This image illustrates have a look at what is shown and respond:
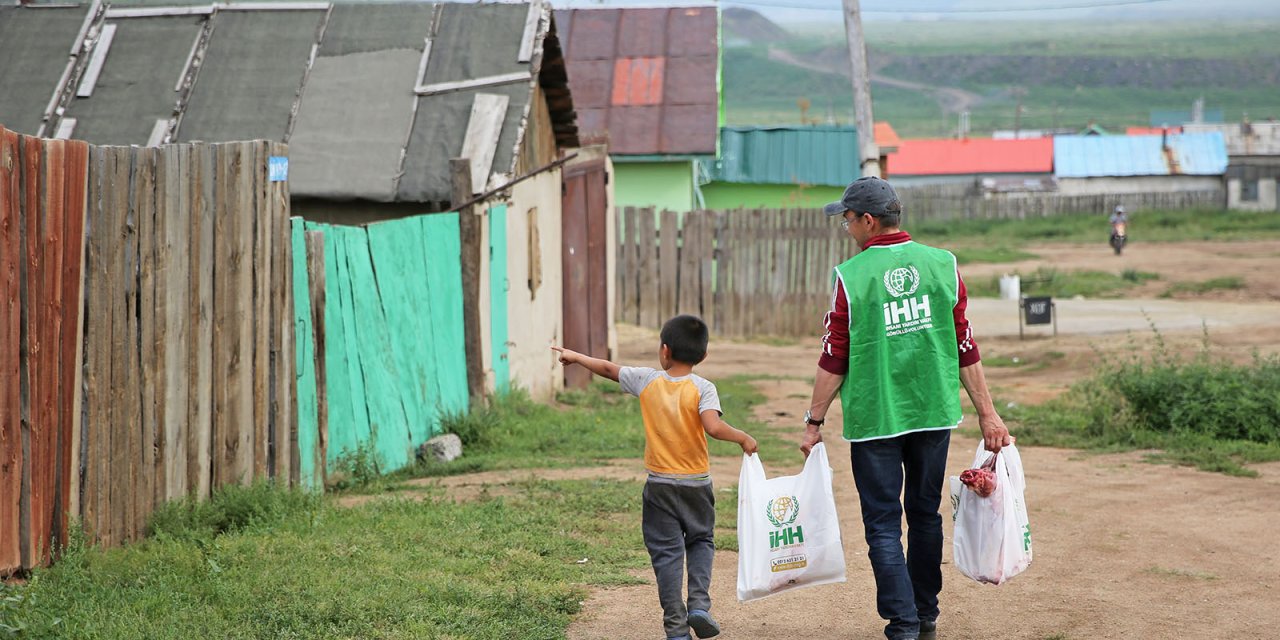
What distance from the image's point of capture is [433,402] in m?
9.62

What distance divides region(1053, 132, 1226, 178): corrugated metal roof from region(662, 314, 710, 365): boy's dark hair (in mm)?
62586

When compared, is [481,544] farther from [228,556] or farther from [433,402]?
[433,402]

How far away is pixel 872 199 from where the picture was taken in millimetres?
4934

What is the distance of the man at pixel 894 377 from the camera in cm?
484

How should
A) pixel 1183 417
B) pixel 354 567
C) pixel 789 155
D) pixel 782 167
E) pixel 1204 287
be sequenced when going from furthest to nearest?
pixel 1204 287 < pixel 782 167 < pixel 789 155 < pixel 1183 417 < pixel 354 567

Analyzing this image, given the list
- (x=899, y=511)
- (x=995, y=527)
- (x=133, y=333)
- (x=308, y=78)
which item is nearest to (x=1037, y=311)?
(x=308, y=78)

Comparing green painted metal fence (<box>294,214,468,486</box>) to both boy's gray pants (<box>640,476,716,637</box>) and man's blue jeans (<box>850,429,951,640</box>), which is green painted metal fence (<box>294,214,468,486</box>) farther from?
man's blue jeans (<box>850,429,951,640</box>)

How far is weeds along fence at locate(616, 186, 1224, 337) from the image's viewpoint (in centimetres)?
1988

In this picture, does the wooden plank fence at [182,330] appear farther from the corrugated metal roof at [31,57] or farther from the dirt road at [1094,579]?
the corrugated metal roof at [31,57]

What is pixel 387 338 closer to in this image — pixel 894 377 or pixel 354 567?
pixel 354 567

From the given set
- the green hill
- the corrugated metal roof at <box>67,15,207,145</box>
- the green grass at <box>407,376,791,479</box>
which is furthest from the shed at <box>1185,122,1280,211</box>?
the green hill

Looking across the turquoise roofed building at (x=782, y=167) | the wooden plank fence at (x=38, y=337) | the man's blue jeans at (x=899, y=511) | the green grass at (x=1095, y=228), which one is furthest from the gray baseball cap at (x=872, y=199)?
the green grass at (x=1095, y=228)

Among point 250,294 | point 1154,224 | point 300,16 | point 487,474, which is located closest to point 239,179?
point 250,294

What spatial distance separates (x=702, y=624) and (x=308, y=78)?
866cm
